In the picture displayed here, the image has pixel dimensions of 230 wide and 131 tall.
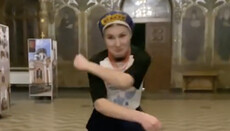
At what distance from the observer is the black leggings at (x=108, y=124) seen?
1296 mm

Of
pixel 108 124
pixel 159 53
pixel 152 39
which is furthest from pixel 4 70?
pixel 159 53

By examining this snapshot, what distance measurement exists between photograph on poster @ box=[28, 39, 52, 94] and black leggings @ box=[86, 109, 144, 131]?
20.0 feet

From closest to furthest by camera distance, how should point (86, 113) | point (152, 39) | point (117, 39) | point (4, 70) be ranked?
point (117, 39) < point (4, 70) < point (86, 113) < point (152, 39)

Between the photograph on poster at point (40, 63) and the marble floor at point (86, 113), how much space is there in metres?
0.51

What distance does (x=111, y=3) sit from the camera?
9828 millimetres

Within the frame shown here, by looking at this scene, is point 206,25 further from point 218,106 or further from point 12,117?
point 12,117

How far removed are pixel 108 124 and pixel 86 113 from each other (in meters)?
4.73

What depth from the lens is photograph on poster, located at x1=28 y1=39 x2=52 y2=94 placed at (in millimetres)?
7293

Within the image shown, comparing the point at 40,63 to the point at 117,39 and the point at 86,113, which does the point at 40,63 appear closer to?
the point at 86,113

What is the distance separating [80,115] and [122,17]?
4.73 metres

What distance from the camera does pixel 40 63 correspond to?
24.0 feet

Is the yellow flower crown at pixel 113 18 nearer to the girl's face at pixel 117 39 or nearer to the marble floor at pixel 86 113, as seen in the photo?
the girl's face at pixel 117 39

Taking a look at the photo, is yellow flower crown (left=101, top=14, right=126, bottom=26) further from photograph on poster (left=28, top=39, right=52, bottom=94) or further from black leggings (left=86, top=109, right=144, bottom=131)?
photograph on poster (left=28, top=39, right=52, bottom=94)

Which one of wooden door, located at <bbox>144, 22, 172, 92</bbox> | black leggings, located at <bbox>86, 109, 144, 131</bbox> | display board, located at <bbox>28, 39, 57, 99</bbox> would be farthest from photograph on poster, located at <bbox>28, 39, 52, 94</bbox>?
black leggings, located at <bbox>86, 109, 144, 131</bbox>
